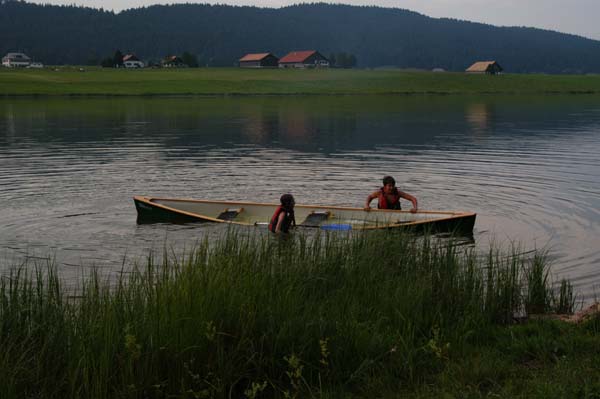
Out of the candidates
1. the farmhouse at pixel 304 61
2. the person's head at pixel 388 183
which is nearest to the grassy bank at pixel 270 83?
the farmhouse at pixel 304 61

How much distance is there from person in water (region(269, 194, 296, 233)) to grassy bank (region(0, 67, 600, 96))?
3381 inches

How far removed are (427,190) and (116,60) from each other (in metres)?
160

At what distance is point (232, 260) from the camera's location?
9.16 m

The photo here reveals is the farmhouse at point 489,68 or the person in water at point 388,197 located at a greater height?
the farmhouse at point 489,68

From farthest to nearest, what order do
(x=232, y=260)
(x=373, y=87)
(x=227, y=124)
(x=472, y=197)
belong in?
(x=373, y=87) < (x=227, y=124) < (x=472, y=197) < (x=232, y=260)

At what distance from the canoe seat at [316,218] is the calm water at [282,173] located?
212 centimetres

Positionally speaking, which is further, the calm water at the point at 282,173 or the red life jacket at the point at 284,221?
the calm water at the point at 282,173

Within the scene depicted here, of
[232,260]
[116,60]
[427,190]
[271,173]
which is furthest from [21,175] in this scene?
[116,60]

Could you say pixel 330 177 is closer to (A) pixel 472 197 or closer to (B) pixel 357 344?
(A) pixel 472 197

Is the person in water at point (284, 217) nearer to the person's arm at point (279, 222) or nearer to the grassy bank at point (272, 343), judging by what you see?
the person's arm at point (279, 222)

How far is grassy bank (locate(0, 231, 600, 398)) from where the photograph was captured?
682cm

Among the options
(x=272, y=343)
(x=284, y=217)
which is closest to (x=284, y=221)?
(x=284, y=217)

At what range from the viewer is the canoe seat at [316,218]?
1683 centimetres

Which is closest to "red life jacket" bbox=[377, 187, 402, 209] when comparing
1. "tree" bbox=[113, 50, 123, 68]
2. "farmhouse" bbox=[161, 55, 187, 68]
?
"farmhouse" bbox=[161, 55, 187, 68]
